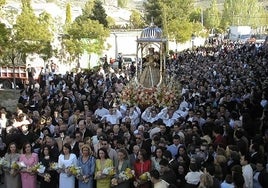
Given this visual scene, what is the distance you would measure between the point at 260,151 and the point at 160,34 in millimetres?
11835

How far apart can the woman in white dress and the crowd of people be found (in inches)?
0.7

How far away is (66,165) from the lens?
32.7 feet

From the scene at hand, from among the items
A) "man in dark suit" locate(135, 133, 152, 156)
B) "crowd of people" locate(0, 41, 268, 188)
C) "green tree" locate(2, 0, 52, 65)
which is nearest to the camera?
"crowd of people" locate(0, 41, 268, 188)

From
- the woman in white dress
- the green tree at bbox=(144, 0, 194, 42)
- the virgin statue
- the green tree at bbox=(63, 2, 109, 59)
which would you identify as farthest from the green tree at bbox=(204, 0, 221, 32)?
the woman in white dress

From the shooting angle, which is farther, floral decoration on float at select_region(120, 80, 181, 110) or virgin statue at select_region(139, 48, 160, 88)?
virgin statue at select_region(139, 48, 160, 88)

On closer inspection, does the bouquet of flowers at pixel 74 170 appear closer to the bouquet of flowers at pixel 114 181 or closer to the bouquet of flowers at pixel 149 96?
the bouquet of flowers at pixel 114 181

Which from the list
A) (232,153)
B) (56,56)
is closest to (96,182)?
(232,153)

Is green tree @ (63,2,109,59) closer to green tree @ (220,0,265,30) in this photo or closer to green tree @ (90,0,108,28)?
green tree @ (90,0,108,28)

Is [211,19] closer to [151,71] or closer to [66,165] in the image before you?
[151,71]

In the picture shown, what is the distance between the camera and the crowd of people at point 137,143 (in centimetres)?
920

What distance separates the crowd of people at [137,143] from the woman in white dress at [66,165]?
→ 2 centimetres

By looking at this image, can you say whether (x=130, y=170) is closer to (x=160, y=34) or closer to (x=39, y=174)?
(x=39, y=174)

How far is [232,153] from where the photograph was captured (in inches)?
375

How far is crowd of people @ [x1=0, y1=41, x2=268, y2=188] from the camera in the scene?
30.2ft
